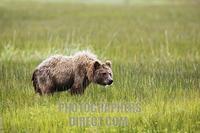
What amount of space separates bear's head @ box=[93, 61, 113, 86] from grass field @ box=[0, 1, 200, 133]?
32cm

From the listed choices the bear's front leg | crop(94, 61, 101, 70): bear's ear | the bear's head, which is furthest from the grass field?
crop(94, 61, 101, 70): bear's ear

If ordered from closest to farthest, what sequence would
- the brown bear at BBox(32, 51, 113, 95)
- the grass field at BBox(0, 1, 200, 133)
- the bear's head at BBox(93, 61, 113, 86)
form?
the grass field at BBox(0, 1, 200, 133), the bear's head at BBox(93, 61, 113, 86), the brown bear at BBox(32, 51, 113, 95)

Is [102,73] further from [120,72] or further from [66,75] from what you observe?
[120,72]

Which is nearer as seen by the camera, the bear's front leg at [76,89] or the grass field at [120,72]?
the grass field at [120,72]

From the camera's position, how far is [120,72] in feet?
35.1

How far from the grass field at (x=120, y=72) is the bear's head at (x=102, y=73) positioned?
1.06ft

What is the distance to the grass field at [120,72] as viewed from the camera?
788 centimetres

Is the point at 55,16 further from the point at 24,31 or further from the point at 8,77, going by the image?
the point at 8,77

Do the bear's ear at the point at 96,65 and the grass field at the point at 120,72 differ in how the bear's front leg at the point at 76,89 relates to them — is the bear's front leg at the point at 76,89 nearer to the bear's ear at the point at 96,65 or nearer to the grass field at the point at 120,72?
the grass field at the point at 120,72

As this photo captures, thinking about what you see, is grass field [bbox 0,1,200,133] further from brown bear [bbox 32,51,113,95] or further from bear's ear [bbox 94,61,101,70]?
bear's ear [bbox 94,61,101,70]

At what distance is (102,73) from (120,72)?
7.44 feet

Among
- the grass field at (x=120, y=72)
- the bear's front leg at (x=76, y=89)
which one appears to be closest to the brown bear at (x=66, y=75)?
the bear's front leg at (x=76, y=89)

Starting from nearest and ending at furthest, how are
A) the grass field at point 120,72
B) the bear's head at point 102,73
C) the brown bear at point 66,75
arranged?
the grass field at point 120,72
the bear's head at point 102,73
the brown bear at point 66,75

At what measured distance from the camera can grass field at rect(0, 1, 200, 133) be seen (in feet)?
25.9
